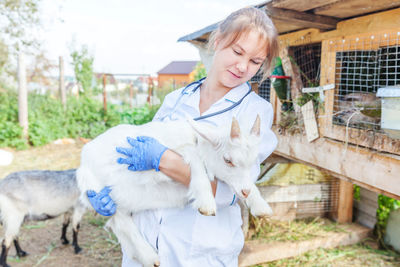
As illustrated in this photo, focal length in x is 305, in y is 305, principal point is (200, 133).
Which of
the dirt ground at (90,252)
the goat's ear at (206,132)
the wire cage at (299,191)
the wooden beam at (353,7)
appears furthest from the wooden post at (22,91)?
the goat's ear at (206,132)

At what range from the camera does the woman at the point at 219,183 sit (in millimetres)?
1578

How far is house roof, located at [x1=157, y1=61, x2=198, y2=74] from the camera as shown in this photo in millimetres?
41750

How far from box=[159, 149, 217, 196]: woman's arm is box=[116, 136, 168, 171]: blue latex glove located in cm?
3

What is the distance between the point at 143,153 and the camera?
5.09 ft

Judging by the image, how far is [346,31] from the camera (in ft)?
8.66

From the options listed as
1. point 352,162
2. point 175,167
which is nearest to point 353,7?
point 352,162

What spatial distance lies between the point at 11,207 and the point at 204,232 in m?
3.20

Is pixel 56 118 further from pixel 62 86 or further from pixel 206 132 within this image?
pixel 206 132

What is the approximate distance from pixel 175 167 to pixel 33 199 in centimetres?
315

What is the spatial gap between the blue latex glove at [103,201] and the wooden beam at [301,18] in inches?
77.7

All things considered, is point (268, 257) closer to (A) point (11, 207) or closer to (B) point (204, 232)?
(B) point (204, 232)

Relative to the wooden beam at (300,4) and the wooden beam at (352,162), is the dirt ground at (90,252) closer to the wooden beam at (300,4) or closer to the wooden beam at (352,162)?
the wooden beam at (352,162)

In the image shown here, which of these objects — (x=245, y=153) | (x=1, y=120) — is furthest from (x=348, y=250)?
(x=1, y=120)

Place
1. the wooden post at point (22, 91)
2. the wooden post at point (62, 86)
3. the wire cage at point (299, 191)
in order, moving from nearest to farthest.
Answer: the wire cage at point (299, 191), the wooden post at point (22, 91), the wooden post at point (62, 86)
